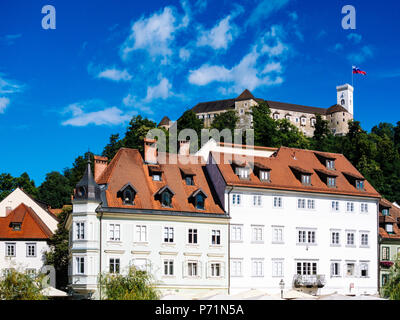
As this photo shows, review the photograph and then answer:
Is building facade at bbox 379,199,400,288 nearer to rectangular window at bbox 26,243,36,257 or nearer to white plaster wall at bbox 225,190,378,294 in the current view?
white plaster wall at bbox 225,190,378,294

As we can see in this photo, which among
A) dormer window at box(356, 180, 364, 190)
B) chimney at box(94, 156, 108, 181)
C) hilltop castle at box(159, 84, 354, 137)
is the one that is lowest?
dormer window at box(356, 180, 364, 190)

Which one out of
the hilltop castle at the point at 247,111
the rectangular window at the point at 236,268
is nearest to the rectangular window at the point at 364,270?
the rectangular window at the point at 236,268

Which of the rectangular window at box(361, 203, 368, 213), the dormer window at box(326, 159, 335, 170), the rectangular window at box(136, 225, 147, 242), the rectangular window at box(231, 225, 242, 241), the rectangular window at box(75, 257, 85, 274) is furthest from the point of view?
the dormer window at box(326, 159, 335, 170)

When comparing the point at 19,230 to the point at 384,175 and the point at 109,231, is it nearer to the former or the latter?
the point at 109,231

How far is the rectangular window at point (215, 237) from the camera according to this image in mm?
56938

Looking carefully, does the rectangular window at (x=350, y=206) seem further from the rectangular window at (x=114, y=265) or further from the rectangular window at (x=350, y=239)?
the rectangular window at (x=114, y=265)

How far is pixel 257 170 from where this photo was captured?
6050 centimetres

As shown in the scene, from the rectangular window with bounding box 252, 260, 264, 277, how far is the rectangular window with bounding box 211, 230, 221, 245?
151 inches

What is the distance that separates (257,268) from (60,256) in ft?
68.8

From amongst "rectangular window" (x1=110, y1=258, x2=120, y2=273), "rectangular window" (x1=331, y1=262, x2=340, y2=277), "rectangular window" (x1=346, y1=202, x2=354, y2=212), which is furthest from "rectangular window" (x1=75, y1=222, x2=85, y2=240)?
"rectangular window" (x1=346, y1=202, x2=354, y2=212)

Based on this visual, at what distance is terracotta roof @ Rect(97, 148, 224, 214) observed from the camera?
180 feet

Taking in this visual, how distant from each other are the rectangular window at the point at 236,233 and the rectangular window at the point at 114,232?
10330 millimetres
